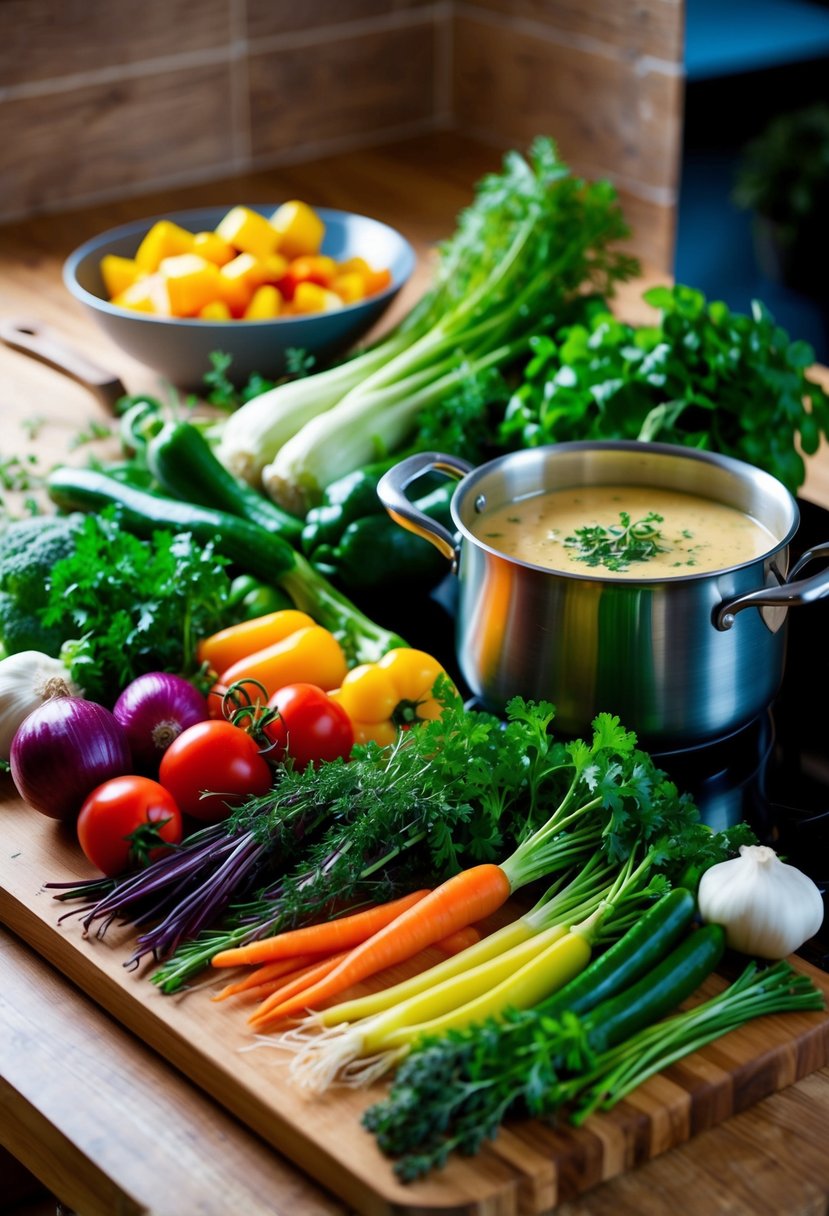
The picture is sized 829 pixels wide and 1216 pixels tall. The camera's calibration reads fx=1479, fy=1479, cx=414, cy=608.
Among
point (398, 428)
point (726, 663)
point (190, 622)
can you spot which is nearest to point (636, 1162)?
point (726, 663)

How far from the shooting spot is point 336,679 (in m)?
1.46

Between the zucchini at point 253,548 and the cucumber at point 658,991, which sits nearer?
the cucumber at point 658,991

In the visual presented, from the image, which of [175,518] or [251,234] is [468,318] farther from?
[175,518]

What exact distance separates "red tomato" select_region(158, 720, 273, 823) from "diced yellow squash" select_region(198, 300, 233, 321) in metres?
0.85

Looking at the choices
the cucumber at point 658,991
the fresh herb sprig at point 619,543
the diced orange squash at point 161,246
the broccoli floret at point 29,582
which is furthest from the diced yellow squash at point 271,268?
the cucumber at point 658,991

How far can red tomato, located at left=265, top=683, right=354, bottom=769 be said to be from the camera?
1312 mm

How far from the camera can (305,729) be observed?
1313mm

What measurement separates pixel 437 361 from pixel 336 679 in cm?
66

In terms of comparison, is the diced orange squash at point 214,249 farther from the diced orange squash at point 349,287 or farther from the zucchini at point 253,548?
the zucchini at point 253,548

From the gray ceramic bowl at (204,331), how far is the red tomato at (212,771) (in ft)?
2.68

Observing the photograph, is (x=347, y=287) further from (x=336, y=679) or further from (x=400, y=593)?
(x=336, y=679)

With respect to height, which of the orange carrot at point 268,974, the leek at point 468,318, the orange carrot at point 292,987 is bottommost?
the orange carrot at point 268,974

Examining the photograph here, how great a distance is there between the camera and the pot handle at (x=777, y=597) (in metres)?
1.18

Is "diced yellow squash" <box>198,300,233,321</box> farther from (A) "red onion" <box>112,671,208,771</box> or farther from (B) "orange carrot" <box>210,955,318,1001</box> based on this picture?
(B) "orange carrot" <box>210,955,318,1001</box>
